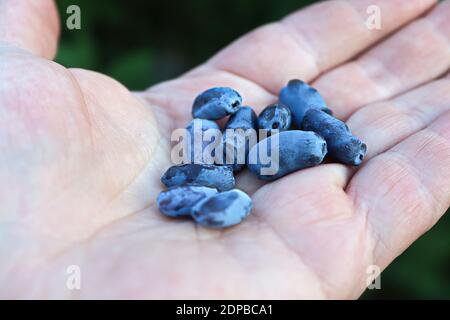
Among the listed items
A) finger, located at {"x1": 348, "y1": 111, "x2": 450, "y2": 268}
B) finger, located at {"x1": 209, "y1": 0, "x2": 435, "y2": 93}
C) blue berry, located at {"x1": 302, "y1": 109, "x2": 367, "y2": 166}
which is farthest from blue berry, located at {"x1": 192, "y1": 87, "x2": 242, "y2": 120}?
finger, located at {"x1": 348, "y1": 111, "x2": 450, "y2": 268}

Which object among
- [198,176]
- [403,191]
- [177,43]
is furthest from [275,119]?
[177,43]

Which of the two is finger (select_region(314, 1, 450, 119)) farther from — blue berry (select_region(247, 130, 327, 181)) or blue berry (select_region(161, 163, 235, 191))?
blue berry (select_region(161, 163, 235, 191))

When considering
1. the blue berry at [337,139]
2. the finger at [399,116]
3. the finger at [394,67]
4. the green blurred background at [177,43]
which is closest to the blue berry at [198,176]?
the blue berry at [337,139]

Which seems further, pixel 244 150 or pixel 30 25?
pixel 30 25

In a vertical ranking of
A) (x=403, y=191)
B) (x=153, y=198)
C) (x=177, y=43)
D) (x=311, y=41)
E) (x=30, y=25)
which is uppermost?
(x=30, y=25)

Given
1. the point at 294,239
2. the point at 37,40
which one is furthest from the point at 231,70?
the point at 294,239
